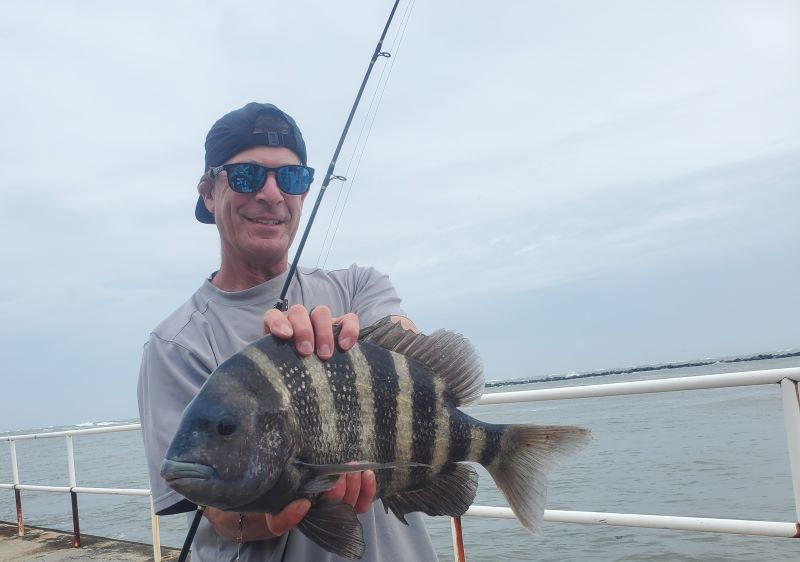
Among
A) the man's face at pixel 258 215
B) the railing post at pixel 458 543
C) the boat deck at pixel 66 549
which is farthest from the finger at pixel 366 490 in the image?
the boat deck at pixel 66 549

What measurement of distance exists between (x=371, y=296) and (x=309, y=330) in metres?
0.67

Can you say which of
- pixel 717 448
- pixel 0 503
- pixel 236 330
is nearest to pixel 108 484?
pixel 0 503

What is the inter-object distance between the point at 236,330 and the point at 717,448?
1054cm

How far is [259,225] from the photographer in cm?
212

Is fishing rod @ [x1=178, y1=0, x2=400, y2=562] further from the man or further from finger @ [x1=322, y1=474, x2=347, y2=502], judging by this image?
→ finger @ [x1=322, y1=474, x2=347, y2=502]

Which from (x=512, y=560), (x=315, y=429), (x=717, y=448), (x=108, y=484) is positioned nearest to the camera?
(x=315, y=429)

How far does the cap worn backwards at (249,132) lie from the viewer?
6.97ft

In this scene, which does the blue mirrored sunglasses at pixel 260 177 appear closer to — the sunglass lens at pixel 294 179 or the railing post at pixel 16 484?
the sunglass lens at pixel 294 179

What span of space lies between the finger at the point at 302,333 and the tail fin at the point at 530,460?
1.93 ft

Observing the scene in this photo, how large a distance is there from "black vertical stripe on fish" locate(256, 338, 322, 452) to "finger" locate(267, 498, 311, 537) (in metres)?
0.11

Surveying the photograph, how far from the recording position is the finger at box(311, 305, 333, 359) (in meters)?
1.56

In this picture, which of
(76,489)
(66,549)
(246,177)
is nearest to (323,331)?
(246,177)

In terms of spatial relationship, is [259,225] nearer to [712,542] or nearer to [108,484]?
[712,542]

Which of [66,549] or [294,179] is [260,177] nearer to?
[294,179]
